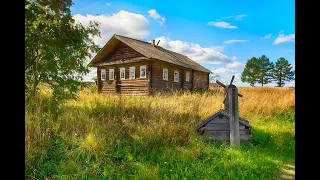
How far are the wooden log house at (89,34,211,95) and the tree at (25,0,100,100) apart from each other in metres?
9.29

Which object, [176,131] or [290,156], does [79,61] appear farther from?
[290,156]

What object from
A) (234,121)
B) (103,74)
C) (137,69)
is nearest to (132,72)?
(137,69)

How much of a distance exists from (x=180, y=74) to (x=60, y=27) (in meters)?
15.0

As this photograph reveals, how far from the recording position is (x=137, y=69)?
17.4 metres

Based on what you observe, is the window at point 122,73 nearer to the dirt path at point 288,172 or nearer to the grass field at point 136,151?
the grass field at point 136,151

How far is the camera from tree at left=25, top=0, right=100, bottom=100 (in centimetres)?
493

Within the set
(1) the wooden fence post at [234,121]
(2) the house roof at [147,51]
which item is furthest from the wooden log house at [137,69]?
(1) the wooden fence post at [234,121]

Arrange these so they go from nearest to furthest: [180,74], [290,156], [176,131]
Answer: [176,131] < [290,156] < [180,74]

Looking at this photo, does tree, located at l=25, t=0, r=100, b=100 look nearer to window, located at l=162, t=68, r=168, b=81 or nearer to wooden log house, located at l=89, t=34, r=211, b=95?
wooden log house, located at l=89, t=34, r=211, b=95

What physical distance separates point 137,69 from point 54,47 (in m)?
12.2

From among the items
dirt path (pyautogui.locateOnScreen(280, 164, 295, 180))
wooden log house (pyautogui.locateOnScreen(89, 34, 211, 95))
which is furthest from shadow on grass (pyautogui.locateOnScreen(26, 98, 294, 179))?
wooden log house (pyautogui.locateOnScreen(89, 34, 211, 95))
